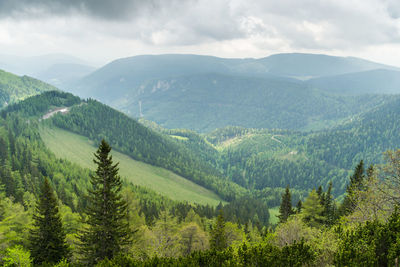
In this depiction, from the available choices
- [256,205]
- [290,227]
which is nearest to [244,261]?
[290,227]

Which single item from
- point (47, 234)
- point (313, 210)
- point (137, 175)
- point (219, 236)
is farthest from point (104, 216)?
point (137, 175)

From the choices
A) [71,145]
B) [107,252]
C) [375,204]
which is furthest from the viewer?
[71,145]

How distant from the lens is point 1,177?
8119cm

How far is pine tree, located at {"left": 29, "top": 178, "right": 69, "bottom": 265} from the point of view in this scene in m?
35.7

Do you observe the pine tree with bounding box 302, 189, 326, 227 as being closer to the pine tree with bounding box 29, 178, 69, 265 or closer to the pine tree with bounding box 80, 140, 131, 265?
the pine tree with bounding box 80, 140, 131, 265

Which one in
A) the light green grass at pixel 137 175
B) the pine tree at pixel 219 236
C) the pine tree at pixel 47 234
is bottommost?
the light green grass at pixel 137 175

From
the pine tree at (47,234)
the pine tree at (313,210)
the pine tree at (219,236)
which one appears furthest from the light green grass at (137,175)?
the pine tree at (47,234)

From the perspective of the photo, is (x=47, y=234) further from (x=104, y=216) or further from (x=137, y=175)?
(x=137, y=175)

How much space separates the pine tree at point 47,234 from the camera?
117ft

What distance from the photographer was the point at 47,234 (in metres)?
36.1

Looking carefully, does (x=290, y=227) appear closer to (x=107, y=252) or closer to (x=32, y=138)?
(x=107, y=252)

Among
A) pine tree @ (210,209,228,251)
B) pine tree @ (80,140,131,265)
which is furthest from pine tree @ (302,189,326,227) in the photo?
pine tree @ (80,140,131,265)

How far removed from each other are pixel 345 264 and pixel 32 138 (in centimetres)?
18488

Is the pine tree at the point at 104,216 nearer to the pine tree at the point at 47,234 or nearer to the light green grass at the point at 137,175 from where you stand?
the pine tree at the point at 47,234
